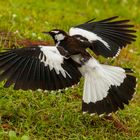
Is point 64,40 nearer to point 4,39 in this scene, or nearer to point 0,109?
point 0,109

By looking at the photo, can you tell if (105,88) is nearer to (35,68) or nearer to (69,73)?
(69,73)

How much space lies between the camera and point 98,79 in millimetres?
4637

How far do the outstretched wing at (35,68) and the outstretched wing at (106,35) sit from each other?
20.0 inches

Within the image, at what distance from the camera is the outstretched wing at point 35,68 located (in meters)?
4.39

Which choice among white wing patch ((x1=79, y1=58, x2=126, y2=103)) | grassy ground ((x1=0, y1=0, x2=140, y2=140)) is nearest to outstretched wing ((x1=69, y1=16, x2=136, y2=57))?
white wing patch ((x1=79, y1=58, x2=126, y2=103))

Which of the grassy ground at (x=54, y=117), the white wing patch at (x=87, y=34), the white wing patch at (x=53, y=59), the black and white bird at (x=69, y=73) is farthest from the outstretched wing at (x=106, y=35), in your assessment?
the grassy ground at (x=54, y=117)

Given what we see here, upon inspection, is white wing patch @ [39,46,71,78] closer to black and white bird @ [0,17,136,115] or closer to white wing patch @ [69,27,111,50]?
black and white bird @ [0,17,136,115]

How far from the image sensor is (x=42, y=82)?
447 cm

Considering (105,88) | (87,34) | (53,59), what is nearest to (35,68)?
(53,59)

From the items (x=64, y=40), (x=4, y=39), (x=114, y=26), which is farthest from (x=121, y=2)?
(x=64, y=40)

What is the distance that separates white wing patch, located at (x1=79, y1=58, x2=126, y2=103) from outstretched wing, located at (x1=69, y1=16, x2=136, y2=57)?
0.34 metres

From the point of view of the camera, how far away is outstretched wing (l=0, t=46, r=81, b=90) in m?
4.39

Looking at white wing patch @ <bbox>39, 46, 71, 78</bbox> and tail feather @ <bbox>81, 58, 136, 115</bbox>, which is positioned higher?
white wing patch @ <bbox>39, 46, 71, 78</bbox>

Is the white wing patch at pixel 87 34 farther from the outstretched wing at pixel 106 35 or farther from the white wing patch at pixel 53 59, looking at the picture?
the white wing patch at pixel 53 59
